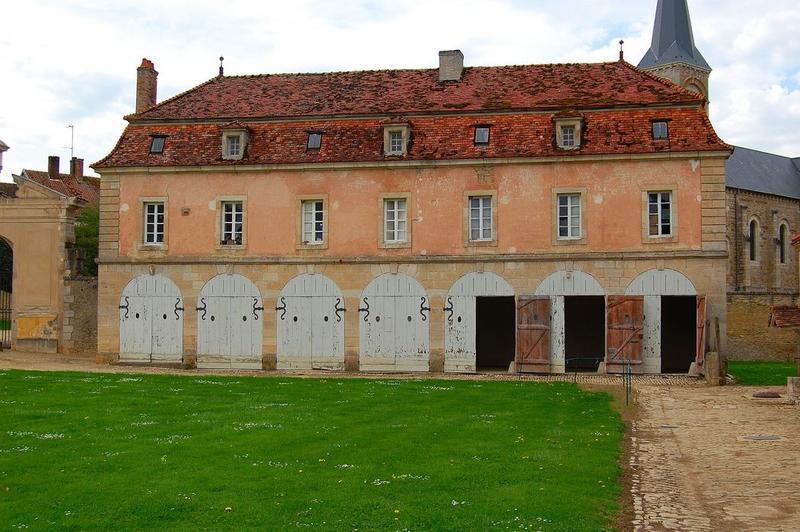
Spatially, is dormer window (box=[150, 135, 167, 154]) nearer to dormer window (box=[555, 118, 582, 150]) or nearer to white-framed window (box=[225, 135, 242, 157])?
white-framed window (box=[225, 135, 242, 157])

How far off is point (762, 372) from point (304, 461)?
21.6 m

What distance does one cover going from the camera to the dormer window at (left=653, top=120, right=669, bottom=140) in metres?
27.2

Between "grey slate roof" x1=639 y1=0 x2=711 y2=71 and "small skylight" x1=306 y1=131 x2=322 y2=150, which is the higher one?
"grey slate roof" x1=639 y1=0 x2=711 y2=71

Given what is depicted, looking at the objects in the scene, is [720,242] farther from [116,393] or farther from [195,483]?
[195,483]

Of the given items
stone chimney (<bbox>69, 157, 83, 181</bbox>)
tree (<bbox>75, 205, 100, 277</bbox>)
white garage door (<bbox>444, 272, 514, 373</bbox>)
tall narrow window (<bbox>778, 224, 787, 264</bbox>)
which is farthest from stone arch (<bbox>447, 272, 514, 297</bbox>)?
stone chimney (<bbox>69, 157, 83, 181</bbox>)

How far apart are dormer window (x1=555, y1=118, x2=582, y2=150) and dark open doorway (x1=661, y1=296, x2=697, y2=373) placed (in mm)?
6749

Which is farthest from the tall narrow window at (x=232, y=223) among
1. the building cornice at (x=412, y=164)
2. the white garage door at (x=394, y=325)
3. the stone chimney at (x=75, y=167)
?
the stone chimney at (x=75, y=167)

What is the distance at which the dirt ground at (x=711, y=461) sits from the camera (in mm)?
9133

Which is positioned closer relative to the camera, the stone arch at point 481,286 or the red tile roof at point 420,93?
the stone arch at point 481,286

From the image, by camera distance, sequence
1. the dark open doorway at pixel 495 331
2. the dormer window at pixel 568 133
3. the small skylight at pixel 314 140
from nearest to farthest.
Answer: the dormer window at pixel 568 133 → the small skylight at pixel 314 140 → the dark open doorway at pixel 495 331

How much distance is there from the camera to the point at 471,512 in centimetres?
881

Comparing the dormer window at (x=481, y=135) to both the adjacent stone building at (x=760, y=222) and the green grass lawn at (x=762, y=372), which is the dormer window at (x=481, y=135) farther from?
the adjacent stone building at (x=760, y=222)

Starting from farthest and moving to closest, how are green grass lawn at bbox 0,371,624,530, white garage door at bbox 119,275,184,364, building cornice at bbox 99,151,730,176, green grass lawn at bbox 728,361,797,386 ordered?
white garage door at bbox 119,275,184,364, building cornice at bbox 99,151,730,176, green grass lawn at bbox 728,361,797,386, green grass lawn at bbox 0,371,624,530

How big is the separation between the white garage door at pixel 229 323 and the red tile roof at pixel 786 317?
15.3 metres
